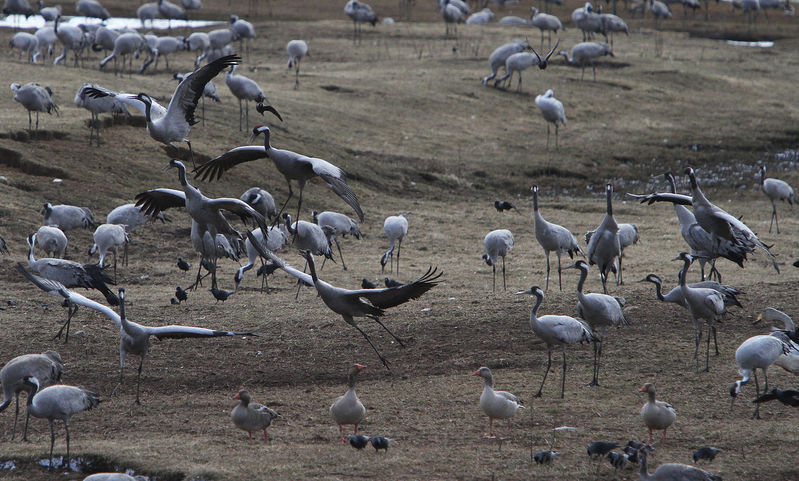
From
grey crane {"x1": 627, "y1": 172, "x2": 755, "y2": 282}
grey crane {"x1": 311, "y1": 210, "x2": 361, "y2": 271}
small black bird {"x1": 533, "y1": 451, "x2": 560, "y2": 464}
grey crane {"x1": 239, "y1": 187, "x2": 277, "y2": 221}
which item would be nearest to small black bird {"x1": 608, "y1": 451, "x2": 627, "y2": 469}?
small black bird {"x1": 533, "y1": 451, "x2": 560, "y2": 464}

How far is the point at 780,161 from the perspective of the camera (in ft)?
73.8

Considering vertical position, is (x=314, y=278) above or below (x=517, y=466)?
above

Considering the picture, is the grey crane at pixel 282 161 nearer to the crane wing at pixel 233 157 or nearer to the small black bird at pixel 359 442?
the crane wing at pixel 233 157

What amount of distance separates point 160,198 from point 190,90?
4.17 feet

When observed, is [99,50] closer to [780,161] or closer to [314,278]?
[780,161]

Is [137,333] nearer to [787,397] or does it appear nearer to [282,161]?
[282,161]

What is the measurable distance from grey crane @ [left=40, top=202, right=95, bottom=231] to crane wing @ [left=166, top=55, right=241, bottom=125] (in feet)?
11.8

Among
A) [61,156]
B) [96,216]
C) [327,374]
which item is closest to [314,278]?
[327,374]

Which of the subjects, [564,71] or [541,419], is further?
[564,71]

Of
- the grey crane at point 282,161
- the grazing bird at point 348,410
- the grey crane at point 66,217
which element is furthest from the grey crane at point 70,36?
the grazing bird at point 348,410

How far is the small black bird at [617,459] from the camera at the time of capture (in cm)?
670

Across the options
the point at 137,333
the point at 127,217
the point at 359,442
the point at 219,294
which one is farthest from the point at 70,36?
the point at 359,442

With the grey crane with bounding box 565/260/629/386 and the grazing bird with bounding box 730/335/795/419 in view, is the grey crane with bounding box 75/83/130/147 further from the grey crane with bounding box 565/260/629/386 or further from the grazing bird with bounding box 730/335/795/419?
the grazing bird with bounding box 730/335/795/419

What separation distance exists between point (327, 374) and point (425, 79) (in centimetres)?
1821
